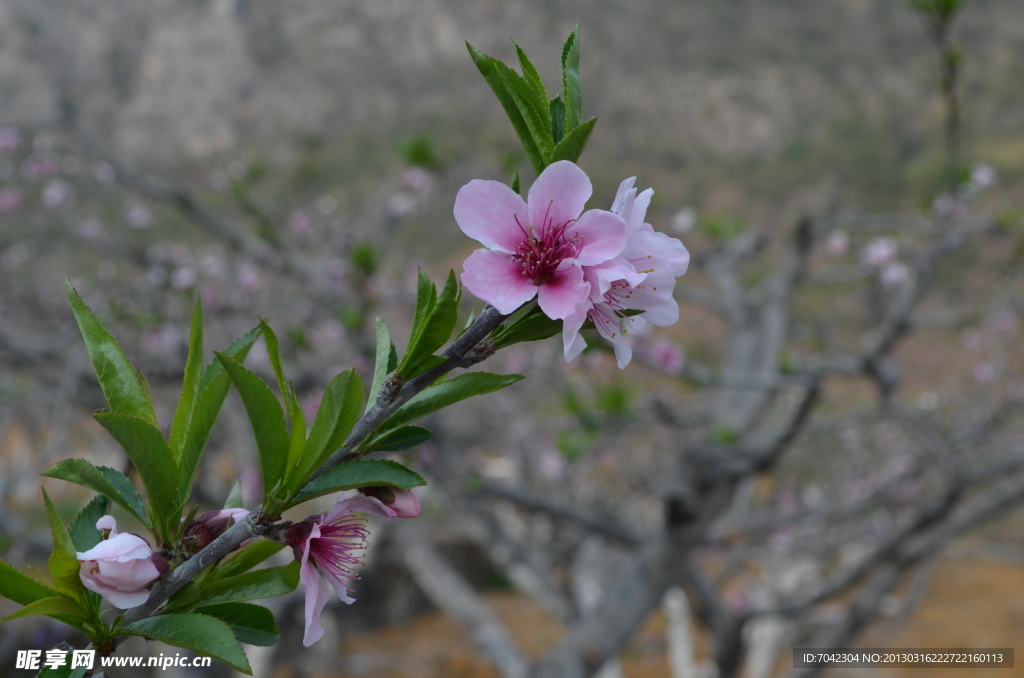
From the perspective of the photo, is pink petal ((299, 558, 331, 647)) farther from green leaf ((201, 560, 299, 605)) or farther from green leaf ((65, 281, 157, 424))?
green leaf ((65, 281, 157, 424))

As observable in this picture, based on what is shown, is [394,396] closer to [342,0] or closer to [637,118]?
[637,118]

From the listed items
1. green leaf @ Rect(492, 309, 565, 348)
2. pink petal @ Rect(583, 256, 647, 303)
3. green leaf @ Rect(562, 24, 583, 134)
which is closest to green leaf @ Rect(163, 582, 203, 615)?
green leaf @ Rect(492, 309, 565, 348)

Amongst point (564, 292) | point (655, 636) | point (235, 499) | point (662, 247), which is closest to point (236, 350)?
point (235, 499)

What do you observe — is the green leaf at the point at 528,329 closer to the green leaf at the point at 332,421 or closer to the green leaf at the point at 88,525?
the green leaf at the point at 332,421

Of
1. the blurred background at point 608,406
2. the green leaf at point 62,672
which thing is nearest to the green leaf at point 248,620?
the green leaf at point 62,672

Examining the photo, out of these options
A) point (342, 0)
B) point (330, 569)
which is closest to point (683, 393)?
point (330, 569)

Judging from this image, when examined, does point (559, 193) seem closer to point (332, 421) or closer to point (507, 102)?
point (507, 102)
